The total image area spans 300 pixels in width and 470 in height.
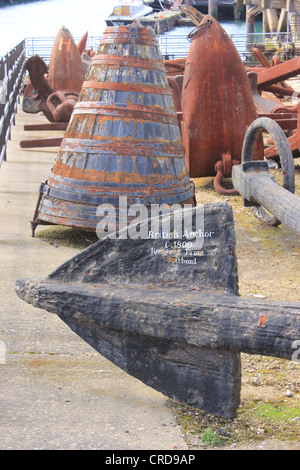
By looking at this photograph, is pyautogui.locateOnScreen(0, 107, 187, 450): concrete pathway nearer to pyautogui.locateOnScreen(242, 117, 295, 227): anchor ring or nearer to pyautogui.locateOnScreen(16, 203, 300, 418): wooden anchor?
pyautogui.locateOnScreen(16, 203, 300, 418): wooden anchor

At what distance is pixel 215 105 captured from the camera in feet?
21.1

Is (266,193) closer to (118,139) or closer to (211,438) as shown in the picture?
(118,139)

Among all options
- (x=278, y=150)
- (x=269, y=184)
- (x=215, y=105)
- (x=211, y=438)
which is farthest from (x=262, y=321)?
(x=215, y=105)

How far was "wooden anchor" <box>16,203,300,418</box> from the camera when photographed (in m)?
2.25

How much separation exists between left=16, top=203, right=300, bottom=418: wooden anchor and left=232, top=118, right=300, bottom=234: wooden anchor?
1.51m

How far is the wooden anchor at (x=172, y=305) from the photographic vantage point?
7.39 feet

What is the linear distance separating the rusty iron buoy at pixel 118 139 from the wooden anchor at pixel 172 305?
1683 millimetres

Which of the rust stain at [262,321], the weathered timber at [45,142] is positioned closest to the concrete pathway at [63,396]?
the rust stain at [262,321]

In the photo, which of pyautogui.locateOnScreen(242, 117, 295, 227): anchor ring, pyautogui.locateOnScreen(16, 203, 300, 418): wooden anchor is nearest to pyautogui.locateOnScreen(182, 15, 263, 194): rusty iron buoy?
pyautogui.locateOnScreen(242, 117, 295, 227): anchor ring

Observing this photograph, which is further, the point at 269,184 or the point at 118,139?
the point at 269,184

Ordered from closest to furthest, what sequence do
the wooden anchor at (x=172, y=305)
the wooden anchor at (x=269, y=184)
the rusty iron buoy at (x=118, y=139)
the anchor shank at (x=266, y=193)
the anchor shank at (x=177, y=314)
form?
the anchor shank at (x=177, y=314) < the wooden anchor at (x=172, y=305) < the anchor shank at (x=266, y=193) < the wooden anchor at (x=269, y=184) < the rusty iron buoy at (x=118, y=139)

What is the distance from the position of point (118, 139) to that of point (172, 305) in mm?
2133

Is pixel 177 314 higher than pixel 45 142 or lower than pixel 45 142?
higher

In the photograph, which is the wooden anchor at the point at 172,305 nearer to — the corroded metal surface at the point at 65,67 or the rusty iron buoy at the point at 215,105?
the rusty iron buoy at the point at 215,105
